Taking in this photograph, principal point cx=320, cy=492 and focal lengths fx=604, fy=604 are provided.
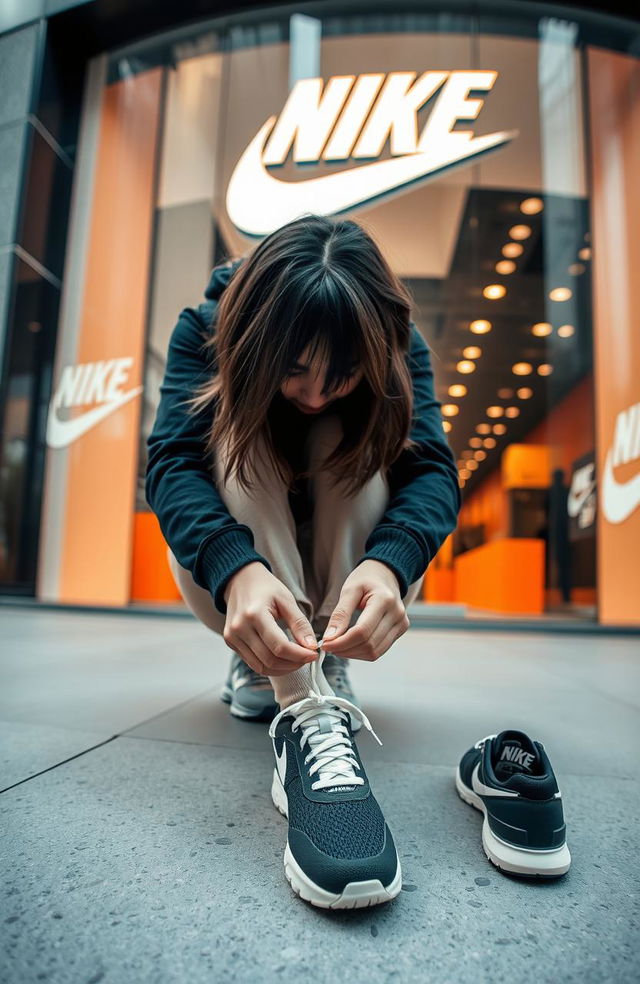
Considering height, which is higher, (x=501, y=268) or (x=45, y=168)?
(x=45, y=168)

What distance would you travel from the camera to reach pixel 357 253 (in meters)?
0.80

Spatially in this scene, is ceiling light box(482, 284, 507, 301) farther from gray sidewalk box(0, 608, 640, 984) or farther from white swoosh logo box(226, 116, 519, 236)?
gray sidewalk box(0, 608, 640, 984)

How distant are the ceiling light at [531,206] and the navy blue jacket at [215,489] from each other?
3.79 metres

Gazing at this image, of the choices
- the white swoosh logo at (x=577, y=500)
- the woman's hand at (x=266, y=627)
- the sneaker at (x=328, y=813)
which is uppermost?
the white swoosh logo at (x=577, y=500)

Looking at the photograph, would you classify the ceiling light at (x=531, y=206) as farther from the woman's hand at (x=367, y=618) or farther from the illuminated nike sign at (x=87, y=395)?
the woman's hand at (x=367, y=618)

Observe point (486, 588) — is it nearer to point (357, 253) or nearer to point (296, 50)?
point (296, 50)

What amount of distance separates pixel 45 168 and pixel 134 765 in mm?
4655

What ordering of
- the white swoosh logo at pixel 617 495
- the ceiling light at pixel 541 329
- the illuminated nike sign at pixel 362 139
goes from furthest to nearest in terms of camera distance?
the ceiling light at pixel 541 329
the illuminated nike sign at pixel 362 139
the white swoosh logo at pixel 617 495

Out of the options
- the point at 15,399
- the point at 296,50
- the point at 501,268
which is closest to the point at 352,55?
the point at 296,50

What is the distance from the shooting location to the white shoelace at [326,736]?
2.20 ft

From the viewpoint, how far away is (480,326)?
4926 millimetres

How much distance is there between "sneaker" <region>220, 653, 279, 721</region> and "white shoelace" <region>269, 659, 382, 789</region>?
0.34 meters

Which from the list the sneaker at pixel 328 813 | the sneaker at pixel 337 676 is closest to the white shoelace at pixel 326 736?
the sneaker at pixel 328 813

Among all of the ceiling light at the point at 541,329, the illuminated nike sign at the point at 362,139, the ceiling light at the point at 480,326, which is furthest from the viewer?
the ceiling light at the point at 480,326
